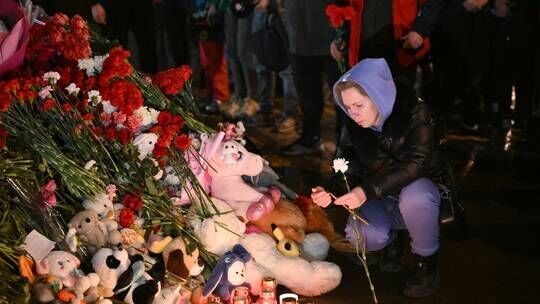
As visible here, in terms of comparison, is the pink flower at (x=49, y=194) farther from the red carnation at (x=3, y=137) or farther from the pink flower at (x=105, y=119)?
the pink flower at (x=105, y=119)

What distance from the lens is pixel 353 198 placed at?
3.08m

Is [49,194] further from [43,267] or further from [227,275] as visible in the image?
[227,275]

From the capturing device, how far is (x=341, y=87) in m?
3.23

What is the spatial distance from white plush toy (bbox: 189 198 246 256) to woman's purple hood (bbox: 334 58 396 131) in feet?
2.42

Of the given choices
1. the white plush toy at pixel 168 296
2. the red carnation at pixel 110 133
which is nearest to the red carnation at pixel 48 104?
the red carnation at pixel 110 133

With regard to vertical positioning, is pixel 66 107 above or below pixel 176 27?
above

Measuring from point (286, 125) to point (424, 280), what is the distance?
3.15 metres

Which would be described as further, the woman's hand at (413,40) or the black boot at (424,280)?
the woman's hand at (413,40)

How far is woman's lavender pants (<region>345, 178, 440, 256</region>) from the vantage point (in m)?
3.21

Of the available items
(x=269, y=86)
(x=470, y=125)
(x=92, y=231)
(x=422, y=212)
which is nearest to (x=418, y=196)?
(x=422, y=212)

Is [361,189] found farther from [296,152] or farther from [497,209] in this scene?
[296,152]

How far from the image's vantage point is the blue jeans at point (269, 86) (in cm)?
616

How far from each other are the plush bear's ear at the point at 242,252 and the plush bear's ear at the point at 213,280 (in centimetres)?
11

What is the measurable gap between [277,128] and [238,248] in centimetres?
320
